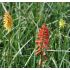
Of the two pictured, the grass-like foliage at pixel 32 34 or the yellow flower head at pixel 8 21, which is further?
the grass-like foliage at pixel 32 34

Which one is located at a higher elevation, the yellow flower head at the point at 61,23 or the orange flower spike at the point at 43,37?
the yellow flower head at the point at 61,23

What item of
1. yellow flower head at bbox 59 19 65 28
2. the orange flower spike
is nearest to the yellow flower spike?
yellow flower head at bbox 59 19 65 28

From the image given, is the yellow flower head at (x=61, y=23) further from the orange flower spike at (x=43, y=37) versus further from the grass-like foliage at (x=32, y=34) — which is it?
the orange flower spike at (x=43, y=37)

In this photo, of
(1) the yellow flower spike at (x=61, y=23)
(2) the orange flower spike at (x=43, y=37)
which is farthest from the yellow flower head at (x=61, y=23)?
(2) the orange flower spike at (x=43, y=37)

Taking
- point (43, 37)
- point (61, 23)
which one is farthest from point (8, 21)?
point (61, 23)

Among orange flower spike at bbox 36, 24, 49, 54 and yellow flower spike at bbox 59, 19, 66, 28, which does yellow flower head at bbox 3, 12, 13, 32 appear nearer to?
orange flower spike at bbox 36, 24, 49, 54

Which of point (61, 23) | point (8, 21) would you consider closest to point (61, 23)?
point (61, 23)

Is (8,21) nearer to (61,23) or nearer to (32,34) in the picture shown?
(32,34)

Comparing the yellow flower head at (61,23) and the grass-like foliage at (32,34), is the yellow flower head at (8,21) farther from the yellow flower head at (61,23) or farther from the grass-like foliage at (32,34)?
the yellow flower head at (61,23)

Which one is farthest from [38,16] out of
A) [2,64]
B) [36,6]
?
[2,64]

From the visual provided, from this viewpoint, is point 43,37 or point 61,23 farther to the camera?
point 61,23
